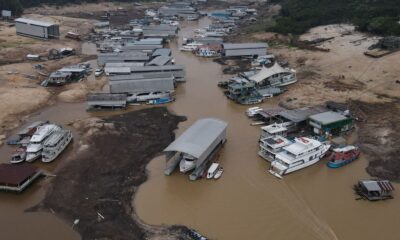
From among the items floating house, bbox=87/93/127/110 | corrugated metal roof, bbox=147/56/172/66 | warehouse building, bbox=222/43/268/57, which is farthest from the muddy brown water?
warehouse building, bbox=222/43/268/57

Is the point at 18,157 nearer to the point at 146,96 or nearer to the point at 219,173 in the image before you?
the point at 219,173

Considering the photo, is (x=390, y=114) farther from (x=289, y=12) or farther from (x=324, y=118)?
(x=289, y=12)

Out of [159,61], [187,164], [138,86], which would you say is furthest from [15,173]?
[159,61]

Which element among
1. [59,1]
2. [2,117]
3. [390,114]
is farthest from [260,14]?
[2,117]

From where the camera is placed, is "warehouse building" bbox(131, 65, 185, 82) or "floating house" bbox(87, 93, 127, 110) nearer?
"floating house" bbox(87, 93, 127, 110)

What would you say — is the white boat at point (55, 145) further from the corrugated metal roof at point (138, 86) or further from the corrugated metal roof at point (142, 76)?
the corrugated metal roof at point (142, 76)

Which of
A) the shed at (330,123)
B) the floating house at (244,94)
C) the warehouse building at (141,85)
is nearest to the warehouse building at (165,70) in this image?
the warehouse building at (141,85)

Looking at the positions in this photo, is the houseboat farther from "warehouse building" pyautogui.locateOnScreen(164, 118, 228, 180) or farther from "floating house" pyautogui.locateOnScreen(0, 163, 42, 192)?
"floating house" pyautogui.locateOnScreen(0, 163, 42, 192)
